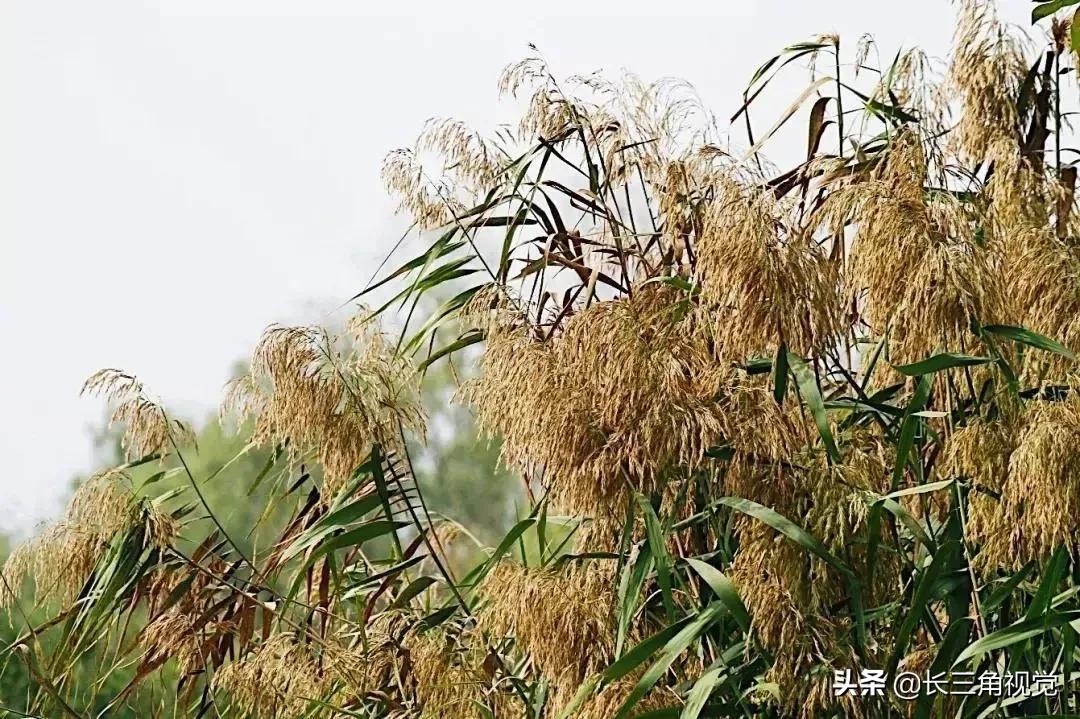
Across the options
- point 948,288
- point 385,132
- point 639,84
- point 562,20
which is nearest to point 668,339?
point 948,288

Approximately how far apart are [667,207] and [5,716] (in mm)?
1245

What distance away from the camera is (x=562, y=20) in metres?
8.11

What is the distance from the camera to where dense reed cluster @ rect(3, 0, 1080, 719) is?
1.25 meters

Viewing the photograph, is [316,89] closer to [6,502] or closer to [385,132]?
[385,132]

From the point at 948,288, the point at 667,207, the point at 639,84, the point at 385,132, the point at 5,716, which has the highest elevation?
the point at 385,132

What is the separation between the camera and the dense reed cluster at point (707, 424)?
1.25 meters

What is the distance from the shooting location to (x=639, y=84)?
1616mm

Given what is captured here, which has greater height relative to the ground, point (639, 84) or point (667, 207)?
point (639, 84)

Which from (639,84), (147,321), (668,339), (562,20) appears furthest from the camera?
(147,321)

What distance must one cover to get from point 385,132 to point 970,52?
8.80 meters

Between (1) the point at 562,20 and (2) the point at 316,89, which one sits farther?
(2) the point at 316,89

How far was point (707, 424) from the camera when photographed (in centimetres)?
129

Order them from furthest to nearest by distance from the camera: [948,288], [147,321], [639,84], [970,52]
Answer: [147,321] → [639,84] → [970,52] → [948,288]

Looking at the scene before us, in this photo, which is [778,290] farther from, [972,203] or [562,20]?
[562,20]
